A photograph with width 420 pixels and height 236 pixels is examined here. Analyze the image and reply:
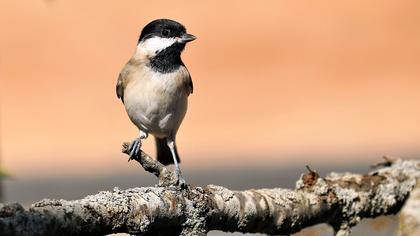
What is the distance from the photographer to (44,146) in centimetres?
1758

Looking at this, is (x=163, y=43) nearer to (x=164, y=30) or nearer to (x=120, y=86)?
(x=164, y=30)

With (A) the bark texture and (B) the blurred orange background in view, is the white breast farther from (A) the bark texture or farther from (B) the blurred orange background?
(B) the blurred orange background

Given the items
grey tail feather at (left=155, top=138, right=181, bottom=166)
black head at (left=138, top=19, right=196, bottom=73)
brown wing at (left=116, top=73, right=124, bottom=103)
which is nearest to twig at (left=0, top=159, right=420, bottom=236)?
black head at (left=138, top=19, right=196, bottom=73)

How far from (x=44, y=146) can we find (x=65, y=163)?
0.80 meters

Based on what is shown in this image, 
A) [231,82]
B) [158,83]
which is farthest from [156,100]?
[231,82]

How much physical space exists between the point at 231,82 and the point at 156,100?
14.1 m

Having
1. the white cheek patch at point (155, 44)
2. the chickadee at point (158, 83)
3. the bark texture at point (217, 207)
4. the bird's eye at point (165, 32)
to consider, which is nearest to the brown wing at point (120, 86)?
the chickadee at point (158, 83)

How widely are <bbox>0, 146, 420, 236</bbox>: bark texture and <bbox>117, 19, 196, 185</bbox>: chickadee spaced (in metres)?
1.58

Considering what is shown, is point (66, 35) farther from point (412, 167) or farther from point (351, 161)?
point (412, 167)

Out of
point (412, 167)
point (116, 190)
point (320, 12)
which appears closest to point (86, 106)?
point (320, 12)

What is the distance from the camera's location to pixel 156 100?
245 inches

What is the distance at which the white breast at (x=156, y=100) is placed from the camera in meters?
6.23

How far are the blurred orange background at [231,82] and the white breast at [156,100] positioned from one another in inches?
356

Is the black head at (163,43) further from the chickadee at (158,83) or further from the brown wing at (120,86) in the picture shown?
the brown wing at (120,86)
